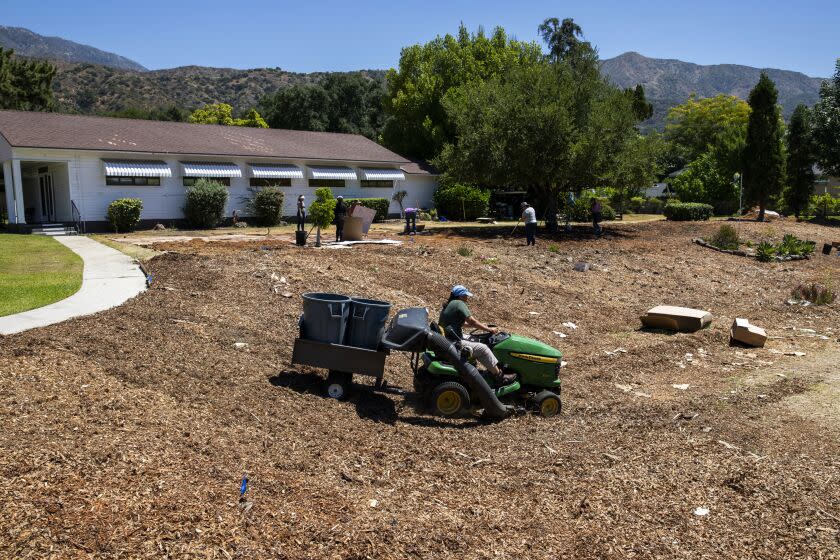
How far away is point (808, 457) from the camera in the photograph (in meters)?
6.10

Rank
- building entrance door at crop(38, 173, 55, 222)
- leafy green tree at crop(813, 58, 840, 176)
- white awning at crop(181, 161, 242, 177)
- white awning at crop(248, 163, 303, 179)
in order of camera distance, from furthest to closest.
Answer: leafy green tree at crop(813, 58, 840, 176), white awning at crop(248, 163, 303, 179), white awning at crop(181, 161, 242, 177), building entrance door at crop(38, 173, 55, 222)

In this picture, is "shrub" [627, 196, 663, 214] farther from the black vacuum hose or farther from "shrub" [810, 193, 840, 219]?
the black vacuum hose

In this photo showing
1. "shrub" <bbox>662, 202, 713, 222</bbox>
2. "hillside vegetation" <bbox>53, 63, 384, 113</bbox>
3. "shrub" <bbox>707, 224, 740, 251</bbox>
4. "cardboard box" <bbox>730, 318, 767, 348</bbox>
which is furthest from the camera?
"hillside vegetation" <bbox>53, 63, 384, 113</bbox>

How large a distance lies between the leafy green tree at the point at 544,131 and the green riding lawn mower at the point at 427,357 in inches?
806

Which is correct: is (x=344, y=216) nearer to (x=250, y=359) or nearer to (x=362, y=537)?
(x=250, y=359)

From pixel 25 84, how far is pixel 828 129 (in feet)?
171

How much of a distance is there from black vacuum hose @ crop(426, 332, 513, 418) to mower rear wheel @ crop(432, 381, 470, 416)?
0.11 m

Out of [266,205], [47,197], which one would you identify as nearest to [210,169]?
[266,205]

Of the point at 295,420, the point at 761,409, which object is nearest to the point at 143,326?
the point at 295,420

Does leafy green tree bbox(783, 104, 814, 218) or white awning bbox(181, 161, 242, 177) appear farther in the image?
leafy green tree bbox(783, 104, 814, 218)

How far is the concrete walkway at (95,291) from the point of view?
930 centimetres

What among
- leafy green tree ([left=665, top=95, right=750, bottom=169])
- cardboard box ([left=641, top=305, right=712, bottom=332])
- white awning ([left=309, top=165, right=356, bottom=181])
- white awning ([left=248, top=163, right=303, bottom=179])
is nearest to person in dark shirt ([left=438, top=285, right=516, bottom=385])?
cardboard box ([left=641, top=305, right=712, bottom=332])

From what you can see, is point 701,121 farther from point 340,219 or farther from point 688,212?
point 340,219

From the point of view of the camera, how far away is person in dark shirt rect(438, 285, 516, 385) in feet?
24.1
